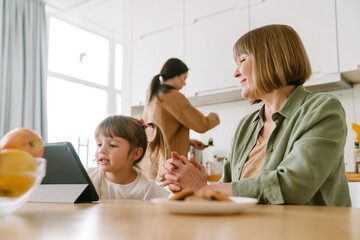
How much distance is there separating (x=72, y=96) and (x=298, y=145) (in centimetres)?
406

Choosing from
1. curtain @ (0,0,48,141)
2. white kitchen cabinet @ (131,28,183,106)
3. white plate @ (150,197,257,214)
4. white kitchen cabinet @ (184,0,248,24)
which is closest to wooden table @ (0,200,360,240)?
white plate @ (150,197,257,214)

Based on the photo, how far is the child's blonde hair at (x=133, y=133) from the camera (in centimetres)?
171

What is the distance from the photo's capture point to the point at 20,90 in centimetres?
400

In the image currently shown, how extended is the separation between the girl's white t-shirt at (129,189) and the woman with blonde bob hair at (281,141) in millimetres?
340

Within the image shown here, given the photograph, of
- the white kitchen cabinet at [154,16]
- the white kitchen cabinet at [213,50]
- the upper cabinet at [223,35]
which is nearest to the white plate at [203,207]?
A: the upper cabinet at [223,35]

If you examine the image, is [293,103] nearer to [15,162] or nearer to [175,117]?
[15,162]

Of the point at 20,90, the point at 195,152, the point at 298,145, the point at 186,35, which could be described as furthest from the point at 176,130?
the point at 20,90

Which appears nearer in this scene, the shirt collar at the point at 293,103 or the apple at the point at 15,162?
the apple at the point at 15,162

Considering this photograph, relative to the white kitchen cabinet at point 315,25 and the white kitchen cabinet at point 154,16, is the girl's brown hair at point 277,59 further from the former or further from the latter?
the white kitchen cabinet at point 154,16

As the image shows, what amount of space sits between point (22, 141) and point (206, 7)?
292cm

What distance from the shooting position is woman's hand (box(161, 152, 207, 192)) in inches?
43.1

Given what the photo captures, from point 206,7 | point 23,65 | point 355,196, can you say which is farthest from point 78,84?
point 355,196

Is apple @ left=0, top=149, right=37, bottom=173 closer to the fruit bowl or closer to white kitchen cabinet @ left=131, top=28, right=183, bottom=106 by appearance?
the fruit bowl

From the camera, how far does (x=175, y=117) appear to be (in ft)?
8.14
